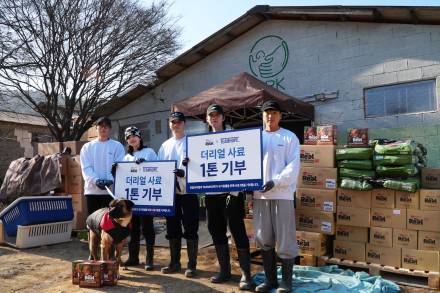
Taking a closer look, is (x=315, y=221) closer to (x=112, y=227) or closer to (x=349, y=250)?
(x=349, y=250)

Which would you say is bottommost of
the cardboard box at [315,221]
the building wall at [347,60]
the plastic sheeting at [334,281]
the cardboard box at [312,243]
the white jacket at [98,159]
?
the plastic sheeting at [334,281]

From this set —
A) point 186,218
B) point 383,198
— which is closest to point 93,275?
point 186,218

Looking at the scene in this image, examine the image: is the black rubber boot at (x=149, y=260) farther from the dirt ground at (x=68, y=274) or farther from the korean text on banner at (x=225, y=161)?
the korean text on banner at (x=225, y=161)

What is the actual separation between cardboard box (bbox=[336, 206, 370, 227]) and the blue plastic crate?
476 centimetres

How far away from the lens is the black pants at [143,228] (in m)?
5.41

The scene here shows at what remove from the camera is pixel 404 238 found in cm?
495

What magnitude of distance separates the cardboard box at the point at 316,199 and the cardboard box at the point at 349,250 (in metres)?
0.46

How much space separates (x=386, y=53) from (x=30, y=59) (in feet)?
30.1

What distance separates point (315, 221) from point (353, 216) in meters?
0.48

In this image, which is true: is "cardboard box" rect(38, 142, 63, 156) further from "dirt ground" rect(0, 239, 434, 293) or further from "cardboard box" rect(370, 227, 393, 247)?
"cardboard box" rect(370, 227, 393, 247)

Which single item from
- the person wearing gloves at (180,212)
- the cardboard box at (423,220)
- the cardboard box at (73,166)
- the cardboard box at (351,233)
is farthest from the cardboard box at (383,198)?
the cardboard box at (73,166)

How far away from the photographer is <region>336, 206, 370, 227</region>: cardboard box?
17.0 feet

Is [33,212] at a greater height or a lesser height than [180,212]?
lesser

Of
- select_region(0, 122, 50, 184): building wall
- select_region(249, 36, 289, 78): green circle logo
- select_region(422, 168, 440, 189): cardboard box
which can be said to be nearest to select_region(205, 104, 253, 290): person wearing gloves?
select_region(422, 168, 440, 189): cardboard box
